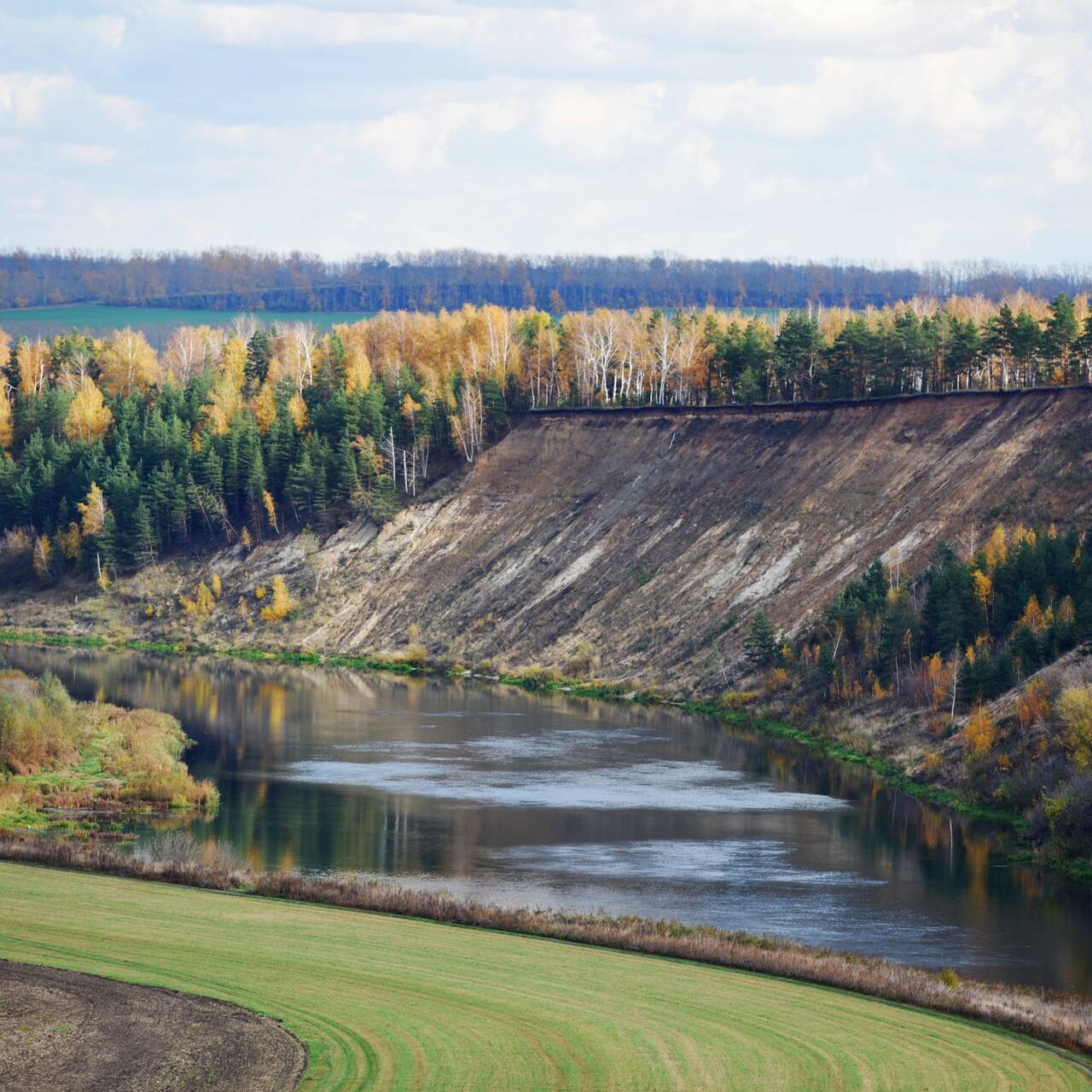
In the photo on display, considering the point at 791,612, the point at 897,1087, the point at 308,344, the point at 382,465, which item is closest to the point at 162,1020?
the point at 897,1087

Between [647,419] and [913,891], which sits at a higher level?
[647,419]

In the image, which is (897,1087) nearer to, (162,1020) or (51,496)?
(162,1020)

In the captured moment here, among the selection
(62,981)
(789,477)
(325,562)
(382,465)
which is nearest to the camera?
(62,981)

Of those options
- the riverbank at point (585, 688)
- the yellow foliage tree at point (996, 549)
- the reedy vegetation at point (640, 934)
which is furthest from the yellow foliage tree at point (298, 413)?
the reedy vegetation at point (640, 934)

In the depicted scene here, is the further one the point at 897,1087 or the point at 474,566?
the point at 474,566

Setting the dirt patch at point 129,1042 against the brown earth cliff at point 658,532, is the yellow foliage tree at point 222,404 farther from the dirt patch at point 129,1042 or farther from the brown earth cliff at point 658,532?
the dirt patch at point 129,1042

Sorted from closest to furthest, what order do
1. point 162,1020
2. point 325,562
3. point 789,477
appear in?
point 162,1020 < point 789,477 < point 325,562

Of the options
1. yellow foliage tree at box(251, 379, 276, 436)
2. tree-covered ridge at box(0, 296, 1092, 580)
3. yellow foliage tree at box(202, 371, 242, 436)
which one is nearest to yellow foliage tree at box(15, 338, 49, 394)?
tree-covered ridge at box(0, 296, 1092, 580)
